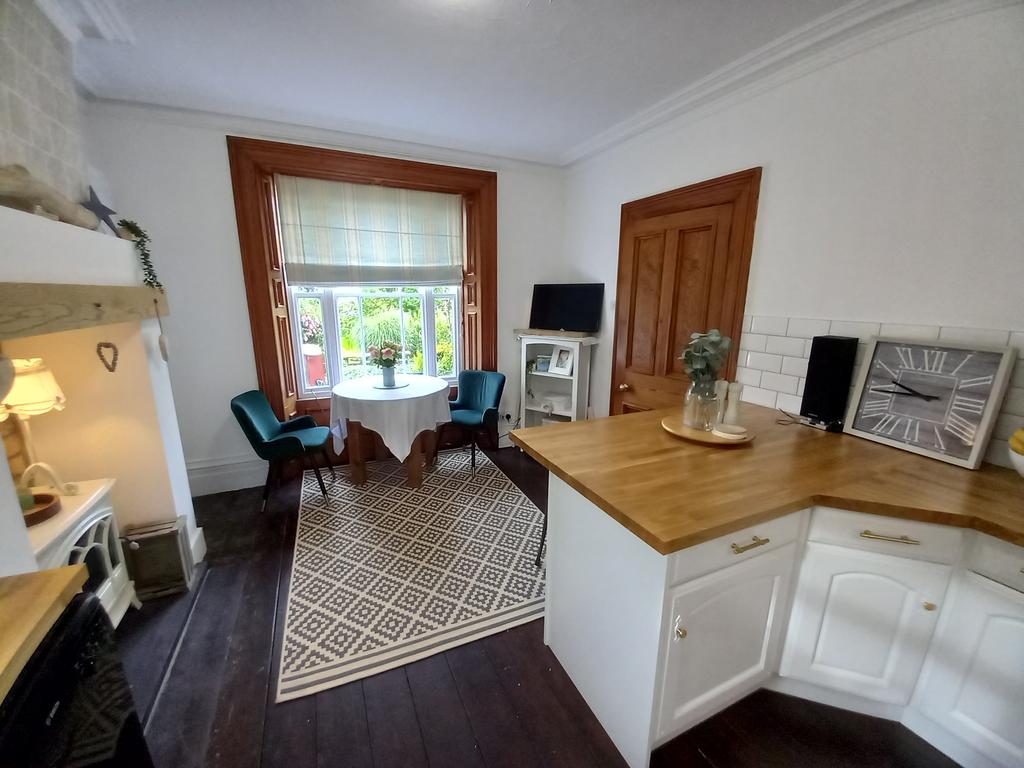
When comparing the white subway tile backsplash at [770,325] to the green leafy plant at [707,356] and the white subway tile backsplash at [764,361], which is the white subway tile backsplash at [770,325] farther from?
the green leafy plant at [707,356]

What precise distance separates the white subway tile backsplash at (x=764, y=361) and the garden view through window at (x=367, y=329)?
8.20 ft

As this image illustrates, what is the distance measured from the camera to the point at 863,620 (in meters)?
1.28

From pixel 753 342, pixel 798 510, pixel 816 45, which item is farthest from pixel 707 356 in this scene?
pixel 816 45

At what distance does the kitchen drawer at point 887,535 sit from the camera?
1.16 m

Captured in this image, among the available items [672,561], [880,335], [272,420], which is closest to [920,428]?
[880,335]

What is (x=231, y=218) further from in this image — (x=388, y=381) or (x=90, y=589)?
(x=90, y=589)

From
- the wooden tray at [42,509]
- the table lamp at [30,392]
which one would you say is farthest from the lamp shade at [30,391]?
the wooden tray at [42,509]

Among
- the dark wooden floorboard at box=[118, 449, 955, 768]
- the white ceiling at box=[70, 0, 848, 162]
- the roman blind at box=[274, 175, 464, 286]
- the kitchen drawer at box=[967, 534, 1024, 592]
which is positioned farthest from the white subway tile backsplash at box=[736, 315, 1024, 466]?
the roman blind at box=[274, 175, 464, 286]

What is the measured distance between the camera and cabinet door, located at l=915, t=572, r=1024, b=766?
1.08 meters

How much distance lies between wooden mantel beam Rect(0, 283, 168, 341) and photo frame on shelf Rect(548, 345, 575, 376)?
106 inches

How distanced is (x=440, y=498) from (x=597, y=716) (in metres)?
1.76

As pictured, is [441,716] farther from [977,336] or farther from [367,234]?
[367,234]

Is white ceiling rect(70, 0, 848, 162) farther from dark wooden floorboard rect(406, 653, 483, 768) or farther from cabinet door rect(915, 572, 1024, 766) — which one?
dark wooden floorboard rect(406, 653, 483, 768)

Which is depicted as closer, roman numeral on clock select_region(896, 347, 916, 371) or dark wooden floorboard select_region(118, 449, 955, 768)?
dark wooden floorboard select_region(118, 449, 955, 768)
